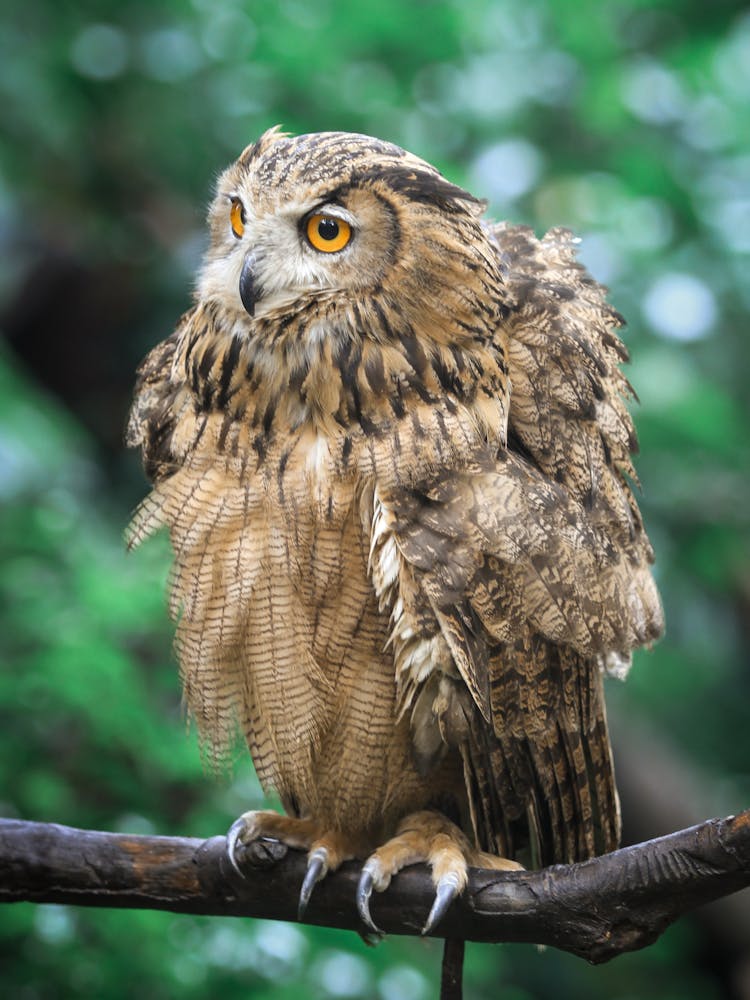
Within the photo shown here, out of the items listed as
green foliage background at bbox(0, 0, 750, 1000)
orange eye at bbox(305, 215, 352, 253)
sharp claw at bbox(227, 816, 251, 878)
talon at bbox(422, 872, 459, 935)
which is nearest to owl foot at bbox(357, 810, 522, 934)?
talon at bbox(422, 872, 459, 935)

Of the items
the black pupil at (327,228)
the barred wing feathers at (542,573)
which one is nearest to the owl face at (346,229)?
the black pupil at (327,228)

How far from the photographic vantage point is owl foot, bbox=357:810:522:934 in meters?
2.16

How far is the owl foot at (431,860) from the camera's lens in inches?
85.0

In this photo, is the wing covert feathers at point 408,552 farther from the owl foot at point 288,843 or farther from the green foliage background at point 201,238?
the green foliage background at point 201,238

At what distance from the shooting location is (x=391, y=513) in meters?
2.12

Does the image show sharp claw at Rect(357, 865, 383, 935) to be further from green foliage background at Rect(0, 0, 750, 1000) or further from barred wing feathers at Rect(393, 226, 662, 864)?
green foliage background at Rect(0, 0, 750, 1000)

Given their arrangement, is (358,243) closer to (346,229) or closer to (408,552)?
(346,229)

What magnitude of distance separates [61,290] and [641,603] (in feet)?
12.8

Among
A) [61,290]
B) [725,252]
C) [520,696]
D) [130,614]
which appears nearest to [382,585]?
[520,696]

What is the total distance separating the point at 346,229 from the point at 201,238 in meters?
1.44

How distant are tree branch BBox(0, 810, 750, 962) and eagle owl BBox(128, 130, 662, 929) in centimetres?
6

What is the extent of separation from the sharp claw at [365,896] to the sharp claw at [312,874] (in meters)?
0.11

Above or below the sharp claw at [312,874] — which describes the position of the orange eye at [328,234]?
above

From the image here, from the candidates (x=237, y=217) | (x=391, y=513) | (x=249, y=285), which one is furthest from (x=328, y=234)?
(x=391, y=513)
